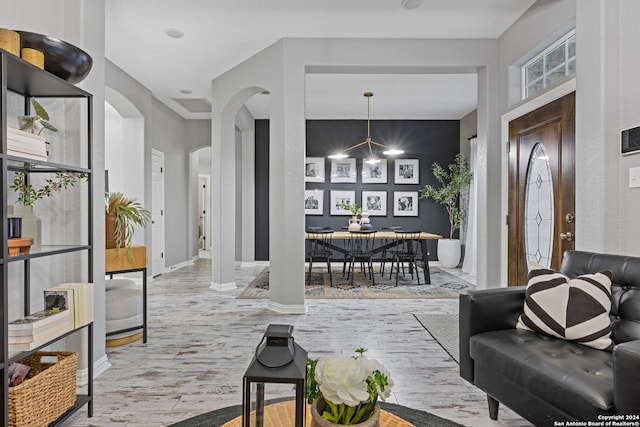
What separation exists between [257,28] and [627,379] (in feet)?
13.2

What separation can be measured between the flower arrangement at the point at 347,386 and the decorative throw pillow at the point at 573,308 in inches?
49.0

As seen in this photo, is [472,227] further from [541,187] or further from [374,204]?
[541,187]

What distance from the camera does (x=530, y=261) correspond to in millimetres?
3654

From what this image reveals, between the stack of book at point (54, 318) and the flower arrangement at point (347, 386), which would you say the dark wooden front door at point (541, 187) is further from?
the stack of book at point (54, 318)

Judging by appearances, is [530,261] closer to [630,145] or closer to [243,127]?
[630,145]

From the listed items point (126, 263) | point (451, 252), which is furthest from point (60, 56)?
point (451, 252)

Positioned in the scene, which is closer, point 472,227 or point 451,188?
point 472,227

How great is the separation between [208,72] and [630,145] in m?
4.74

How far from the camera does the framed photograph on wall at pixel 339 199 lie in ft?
26.2

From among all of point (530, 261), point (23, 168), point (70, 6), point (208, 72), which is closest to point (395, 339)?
point (530, 261)

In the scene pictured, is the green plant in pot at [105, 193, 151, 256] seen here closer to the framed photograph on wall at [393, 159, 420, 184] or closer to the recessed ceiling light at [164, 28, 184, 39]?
the recessed ceiling light at [164, 28, 184, 39]

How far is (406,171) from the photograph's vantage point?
7.98 m

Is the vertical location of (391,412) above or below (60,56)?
below

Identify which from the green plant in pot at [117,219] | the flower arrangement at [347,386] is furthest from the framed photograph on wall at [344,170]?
the flower arrangement at [347,386]
